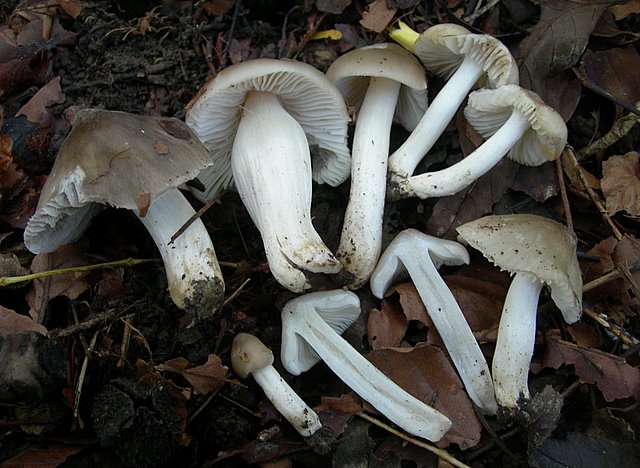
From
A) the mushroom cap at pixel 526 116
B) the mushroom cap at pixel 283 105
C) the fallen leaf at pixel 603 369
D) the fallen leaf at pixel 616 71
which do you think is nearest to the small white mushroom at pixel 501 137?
the mushroom cap at pixel 526 116

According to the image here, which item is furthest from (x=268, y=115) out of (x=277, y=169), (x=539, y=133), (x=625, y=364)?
(x=625, y=364)

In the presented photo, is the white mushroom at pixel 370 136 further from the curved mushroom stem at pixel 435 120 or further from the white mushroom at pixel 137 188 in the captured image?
the white mushroom at pixel 137 188

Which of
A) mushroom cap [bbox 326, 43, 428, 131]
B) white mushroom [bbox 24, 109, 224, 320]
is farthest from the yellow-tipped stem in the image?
white mushroom [bbox 24, 109, 224, 320]

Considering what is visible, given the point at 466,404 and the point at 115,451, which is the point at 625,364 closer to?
the point at 466,404

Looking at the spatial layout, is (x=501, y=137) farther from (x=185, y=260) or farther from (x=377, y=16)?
(x=185, y=260)

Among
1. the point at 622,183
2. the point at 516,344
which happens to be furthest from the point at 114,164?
the point at 622,183

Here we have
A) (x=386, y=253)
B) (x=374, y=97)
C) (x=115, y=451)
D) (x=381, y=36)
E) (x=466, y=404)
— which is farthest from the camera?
(x=381, y=36)
